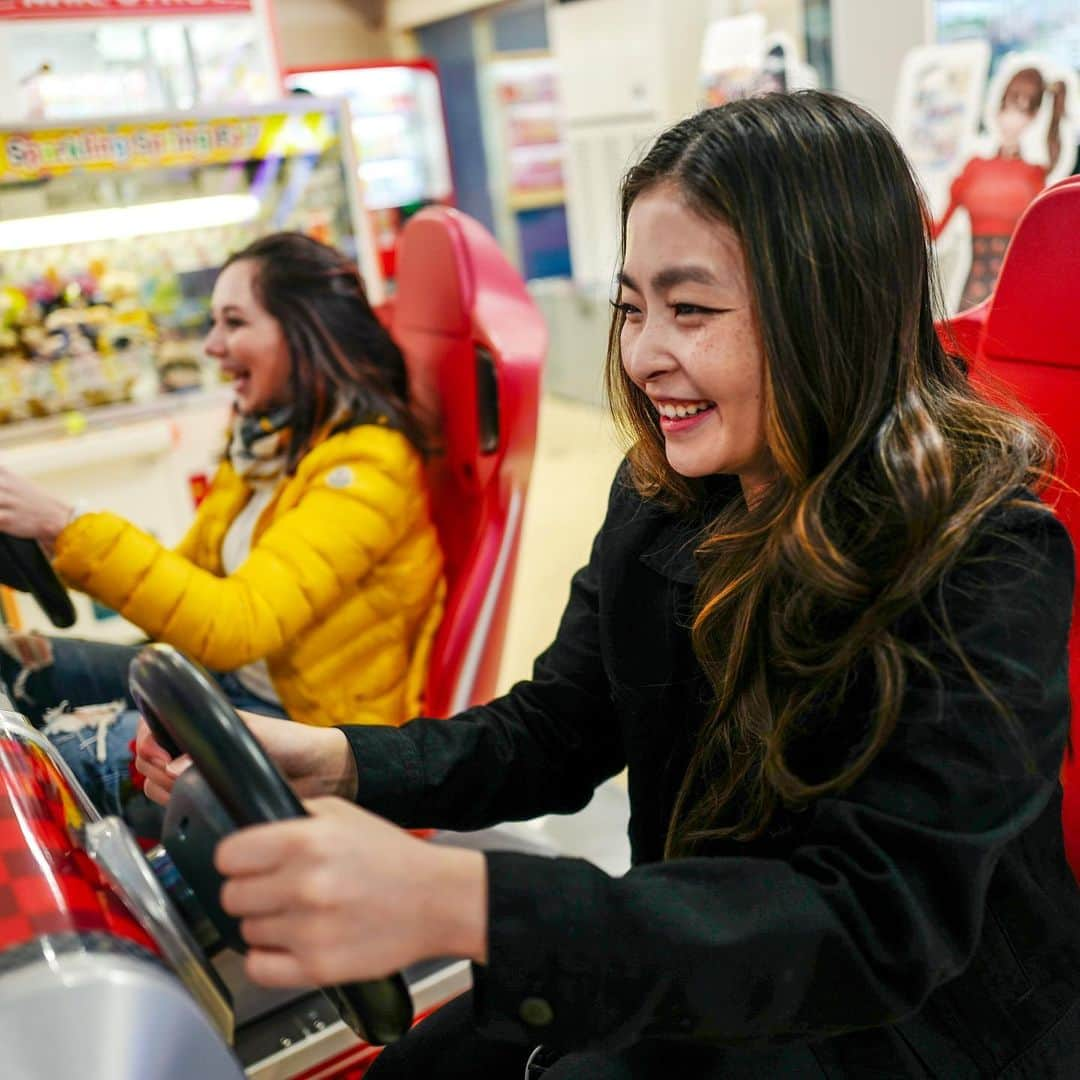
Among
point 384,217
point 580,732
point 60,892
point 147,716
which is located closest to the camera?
point 60,892

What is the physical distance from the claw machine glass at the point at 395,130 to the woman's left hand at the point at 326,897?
25.0 feet

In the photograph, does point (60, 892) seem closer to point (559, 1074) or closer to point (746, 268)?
point (559, 1074)

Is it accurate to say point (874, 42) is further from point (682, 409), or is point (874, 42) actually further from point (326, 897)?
point (326, 897)

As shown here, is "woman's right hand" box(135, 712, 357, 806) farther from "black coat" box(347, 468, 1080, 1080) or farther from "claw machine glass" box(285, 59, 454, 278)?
"claw machine glass" box(285, 59, 454, 278)

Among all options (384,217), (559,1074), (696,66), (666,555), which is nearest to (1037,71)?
(696,66)

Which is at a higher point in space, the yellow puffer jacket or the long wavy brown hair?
the long wavy brown hair

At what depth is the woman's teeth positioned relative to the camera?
1.02m

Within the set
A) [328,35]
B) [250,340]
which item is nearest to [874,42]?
[250,340]

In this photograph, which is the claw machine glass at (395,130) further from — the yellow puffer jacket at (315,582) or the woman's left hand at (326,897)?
the woman's left hand at (326,897)

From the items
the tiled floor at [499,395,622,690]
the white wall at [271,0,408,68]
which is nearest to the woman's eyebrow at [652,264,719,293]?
the tiled floor at [499,395,622,690]

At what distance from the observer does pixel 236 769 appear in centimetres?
73

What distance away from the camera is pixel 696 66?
5.48 meters

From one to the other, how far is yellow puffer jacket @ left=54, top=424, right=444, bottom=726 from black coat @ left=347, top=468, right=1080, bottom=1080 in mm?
911

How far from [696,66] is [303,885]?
5383 millimetres
